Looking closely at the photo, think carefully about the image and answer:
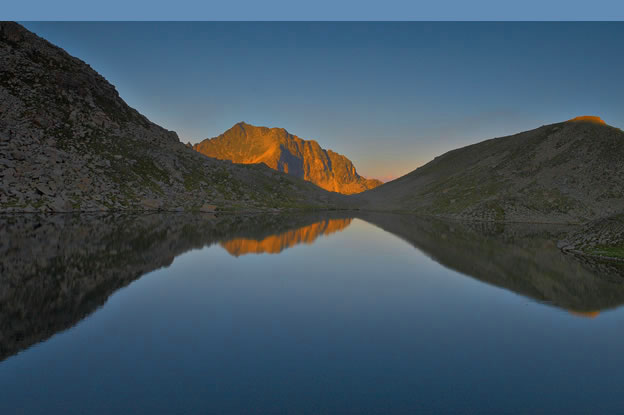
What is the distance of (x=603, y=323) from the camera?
15.8 meters

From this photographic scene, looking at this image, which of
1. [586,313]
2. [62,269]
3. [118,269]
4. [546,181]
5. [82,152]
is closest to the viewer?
[586,313]

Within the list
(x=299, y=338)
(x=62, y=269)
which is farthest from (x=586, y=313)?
(x=62, y=269)

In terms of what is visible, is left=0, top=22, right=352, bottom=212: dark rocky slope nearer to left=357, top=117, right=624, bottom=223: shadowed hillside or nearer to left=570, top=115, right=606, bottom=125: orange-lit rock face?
left=357, top=117, right=624, bottom=223: shadowed hillside

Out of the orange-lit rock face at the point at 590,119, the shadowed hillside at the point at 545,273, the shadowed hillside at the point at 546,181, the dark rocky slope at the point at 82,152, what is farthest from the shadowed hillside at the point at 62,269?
the orange-lit rock face at the point at 590,119

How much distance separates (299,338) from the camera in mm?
13039

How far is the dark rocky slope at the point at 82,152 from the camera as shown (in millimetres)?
74875

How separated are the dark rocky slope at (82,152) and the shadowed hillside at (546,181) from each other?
79.8 m

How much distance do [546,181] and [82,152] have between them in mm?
153167

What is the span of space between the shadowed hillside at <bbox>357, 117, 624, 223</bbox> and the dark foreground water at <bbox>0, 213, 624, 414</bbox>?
94.5 m

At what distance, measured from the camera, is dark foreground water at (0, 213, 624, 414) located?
8.98 metres

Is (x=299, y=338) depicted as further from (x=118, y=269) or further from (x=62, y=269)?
(x=62, y=269)

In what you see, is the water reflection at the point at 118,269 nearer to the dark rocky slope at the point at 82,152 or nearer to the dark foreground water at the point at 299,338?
the dark foreground water at the point at 299,338

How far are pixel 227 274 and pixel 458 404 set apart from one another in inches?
741

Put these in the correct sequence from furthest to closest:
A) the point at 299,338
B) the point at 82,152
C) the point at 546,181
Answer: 1. the point at 546,181
2. the point at 82,152
3. the point at 299,338
